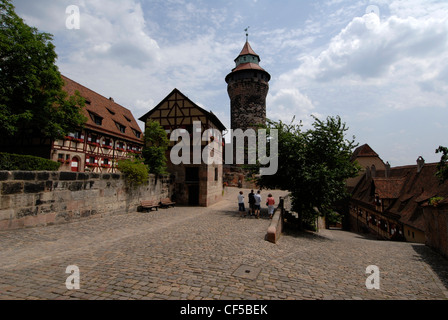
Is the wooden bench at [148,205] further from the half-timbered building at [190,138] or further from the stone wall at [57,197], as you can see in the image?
the half-timbered building at [190,138]

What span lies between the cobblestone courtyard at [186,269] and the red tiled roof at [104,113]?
13199 millimetres

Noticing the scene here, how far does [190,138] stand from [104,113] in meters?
10.8

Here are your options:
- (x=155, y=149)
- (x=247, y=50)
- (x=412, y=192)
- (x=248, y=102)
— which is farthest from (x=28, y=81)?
(x=247, y=50)

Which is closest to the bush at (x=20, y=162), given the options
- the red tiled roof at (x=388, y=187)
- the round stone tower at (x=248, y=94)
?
the red tiled roof at (x=388, y=187)

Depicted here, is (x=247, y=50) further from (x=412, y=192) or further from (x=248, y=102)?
(x=412, y=192)

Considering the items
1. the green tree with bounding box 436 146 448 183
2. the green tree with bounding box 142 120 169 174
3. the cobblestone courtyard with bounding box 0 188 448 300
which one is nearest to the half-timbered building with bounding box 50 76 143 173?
the green tree with bounding box 142 120 169 174

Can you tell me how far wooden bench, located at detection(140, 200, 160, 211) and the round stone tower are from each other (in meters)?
26.3

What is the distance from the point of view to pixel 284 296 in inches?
137

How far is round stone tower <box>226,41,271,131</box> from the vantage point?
123 feet

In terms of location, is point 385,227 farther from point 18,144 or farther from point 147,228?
point 18,144

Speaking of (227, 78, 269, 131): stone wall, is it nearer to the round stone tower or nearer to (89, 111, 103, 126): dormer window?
the round stone tower

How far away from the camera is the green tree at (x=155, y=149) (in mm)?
14719
